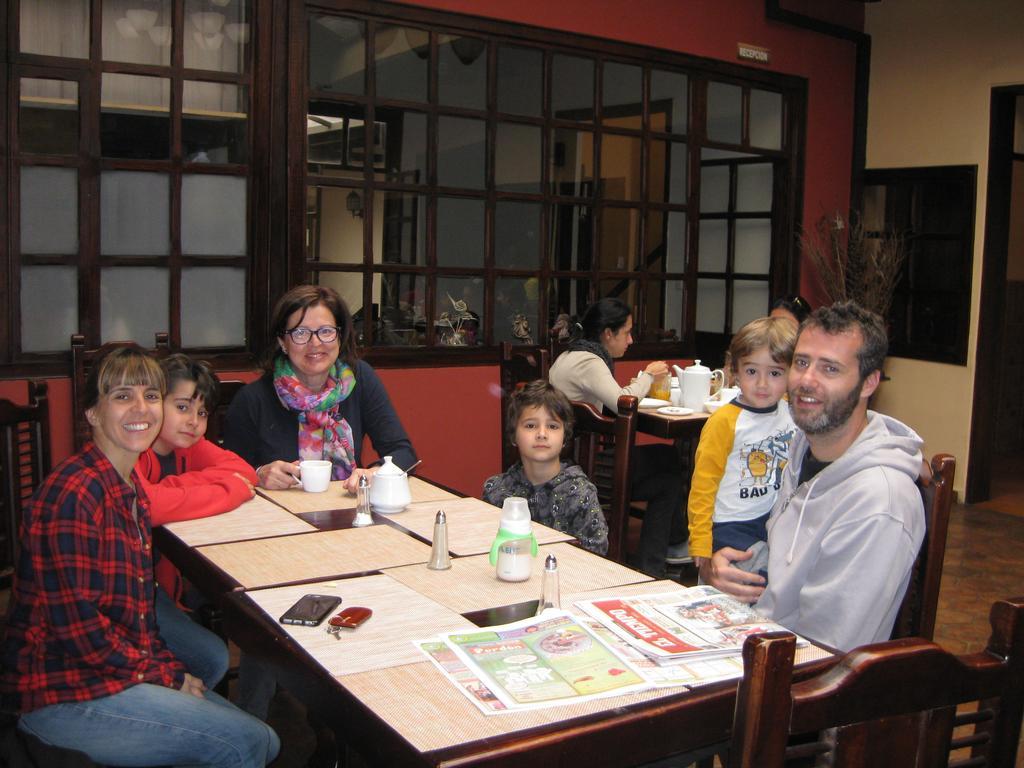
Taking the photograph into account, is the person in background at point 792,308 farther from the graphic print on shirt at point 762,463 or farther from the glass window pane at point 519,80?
the graphic print on shirt at point 762,463

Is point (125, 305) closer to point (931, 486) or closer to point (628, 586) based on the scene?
point (628, 586)

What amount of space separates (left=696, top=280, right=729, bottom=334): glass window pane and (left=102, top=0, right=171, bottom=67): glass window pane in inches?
137

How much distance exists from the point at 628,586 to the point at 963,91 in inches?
214

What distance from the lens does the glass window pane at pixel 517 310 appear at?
535cm

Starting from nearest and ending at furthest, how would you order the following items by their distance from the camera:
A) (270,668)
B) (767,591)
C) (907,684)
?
(907,684) < (270,668) < (767,591)

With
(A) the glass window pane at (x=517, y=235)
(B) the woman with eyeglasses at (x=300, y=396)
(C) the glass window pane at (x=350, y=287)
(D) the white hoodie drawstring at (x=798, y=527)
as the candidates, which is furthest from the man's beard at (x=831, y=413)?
(A) the glass window pane at (x=517, y=235)

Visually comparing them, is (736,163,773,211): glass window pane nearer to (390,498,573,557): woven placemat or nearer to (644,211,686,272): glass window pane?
(644,211,686,272): glass window pane

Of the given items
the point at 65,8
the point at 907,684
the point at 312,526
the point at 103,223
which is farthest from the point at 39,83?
the point at 907,684

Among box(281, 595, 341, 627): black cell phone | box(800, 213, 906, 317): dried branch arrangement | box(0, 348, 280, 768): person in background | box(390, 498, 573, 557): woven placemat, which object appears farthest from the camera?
box(800, 213, 906, 317): dried branch arrangement

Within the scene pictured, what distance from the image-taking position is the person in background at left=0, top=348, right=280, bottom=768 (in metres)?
1.82

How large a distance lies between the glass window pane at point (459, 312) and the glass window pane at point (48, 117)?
1.78 metres

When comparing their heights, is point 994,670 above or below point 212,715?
above

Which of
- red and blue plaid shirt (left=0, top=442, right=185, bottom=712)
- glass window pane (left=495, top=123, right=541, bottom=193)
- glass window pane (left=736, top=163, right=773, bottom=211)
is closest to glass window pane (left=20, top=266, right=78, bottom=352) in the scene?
glass window pane (left=495, top=123, right=541, bottom=193)

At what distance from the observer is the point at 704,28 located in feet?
19.4
